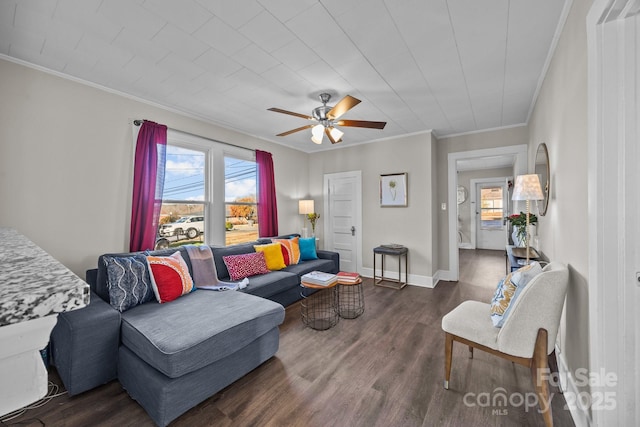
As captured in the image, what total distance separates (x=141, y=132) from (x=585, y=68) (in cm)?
385

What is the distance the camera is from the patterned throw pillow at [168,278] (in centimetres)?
247

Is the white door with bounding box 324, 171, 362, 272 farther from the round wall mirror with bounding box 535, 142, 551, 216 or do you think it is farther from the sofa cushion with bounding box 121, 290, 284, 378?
the sofa cushion with bounding box 121, 290, 284, 378

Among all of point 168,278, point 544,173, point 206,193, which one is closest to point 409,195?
point 544,173

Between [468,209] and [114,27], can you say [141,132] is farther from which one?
[468,209]

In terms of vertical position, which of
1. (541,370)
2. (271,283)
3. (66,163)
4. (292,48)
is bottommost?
(541,370)

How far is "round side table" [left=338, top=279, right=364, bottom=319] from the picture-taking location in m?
3.20

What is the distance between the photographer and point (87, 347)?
1903mm

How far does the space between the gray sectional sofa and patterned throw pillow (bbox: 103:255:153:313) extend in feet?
0.23

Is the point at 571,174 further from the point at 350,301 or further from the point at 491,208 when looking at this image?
the point at 491,208

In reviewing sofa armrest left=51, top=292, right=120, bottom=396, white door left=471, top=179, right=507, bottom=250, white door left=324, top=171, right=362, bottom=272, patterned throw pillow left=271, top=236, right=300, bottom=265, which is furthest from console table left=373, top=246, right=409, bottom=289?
white door left=471, top=179, right=507, bottom=250

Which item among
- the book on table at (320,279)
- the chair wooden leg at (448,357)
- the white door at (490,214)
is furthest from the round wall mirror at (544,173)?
the white door at (490,214)

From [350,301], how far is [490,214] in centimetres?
683

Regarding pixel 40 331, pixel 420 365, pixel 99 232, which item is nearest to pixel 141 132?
pixel 99 232

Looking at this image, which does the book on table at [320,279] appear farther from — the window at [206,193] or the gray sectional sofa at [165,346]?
the window at [206,193]
